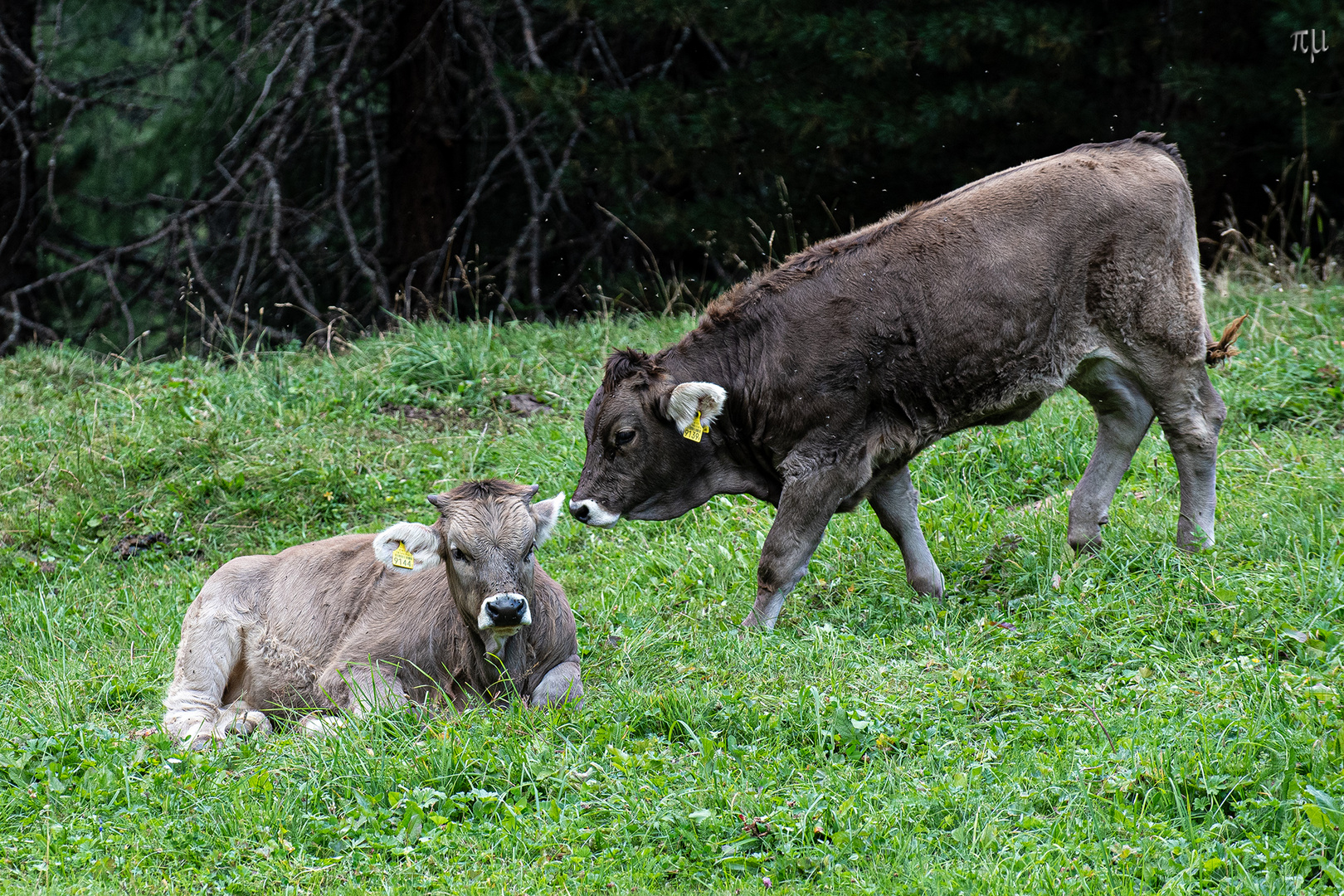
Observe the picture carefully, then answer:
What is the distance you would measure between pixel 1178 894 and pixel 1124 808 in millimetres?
401

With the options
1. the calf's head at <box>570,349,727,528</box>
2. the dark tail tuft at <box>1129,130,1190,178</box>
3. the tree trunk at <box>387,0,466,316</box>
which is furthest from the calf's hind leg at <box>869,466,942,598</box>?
the tree trunk at <box>387,0,466,316</box>

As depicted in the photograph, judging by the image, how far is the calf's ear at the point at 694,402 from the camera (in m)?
6.05

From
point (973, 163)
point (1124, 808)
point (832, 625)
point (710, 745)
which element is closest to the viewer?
point (1124, 808)

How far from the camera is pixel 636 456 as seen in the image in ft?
20.9

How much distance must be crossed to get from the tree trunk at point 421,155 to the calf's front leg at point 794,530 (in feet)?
27.7

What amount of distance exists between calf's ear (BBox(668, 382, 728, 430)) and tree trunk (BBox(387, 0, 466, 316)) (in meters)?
8.09

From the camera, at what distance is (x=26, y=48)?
1472 cm

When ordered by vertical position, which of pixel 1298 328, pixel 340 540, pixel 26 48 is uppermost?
pixel 26 48

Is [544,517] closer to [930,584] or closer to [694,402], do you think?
[694,402]

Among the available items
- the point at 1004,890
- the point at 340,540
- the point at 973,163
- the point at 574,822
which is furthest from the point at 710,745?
the point at 973,163

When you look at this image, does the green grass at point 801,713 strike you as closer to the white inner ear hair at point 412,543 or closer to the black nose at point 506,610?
the black nose at point 506,610

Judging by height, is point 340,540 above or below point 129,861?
below

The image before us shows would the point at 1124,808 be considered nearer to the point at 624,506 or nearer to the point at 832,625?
the point at 832,625

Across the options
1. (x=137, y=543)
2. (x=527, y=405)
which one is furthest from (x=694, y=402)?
(x=137, y=543)
